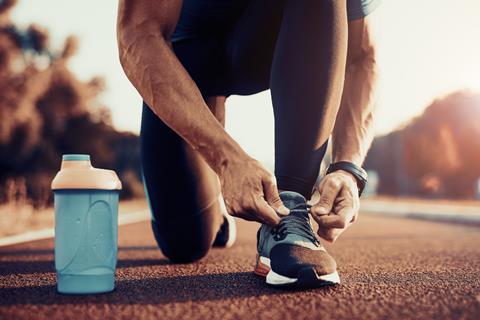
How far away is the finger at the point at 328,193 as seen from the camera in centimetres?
184

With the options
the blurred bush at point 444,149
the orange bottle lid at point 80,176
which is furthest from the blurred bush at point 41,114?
the blurred bush at point 444,149

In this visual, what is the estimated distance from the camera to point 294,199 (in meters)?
1.93

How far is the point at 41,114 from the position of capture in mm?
16562

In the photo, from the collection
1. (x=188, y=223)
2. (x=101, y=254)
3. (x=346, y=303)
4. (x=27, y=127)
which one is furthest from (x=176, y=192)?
(x=27, y=127)

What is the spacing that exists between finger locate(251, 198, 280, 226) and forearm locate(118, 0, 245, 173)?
0.19 metres

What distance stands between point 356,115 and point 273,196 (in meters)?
0.77

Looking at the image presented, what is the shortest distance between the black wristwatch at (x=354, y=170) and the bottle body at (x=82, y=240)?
2.84 ft

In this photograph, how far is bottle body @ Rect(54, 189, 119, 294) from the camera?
67.6 inches

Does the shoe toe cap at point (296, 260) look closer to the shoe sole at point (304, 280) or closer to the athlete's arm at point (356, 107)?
the shoe sole at point (304, 280)

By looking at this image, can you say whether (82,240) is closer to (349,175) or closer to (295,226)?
(295,226)

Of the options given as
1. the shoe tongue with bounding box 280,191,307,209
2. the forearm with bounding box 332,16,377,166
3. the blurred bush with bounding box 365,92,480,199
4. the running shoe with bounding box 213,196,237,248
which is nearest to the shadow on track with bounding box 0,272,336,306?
the shoe tongue with bounding box 280,191,307,209

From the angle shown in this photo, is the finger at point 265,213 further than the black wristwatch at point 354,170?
No

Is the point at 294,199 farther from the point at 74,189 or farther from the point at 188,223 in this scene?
the point at 188,223

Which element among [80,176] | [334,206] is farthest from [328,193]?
[80,176]
